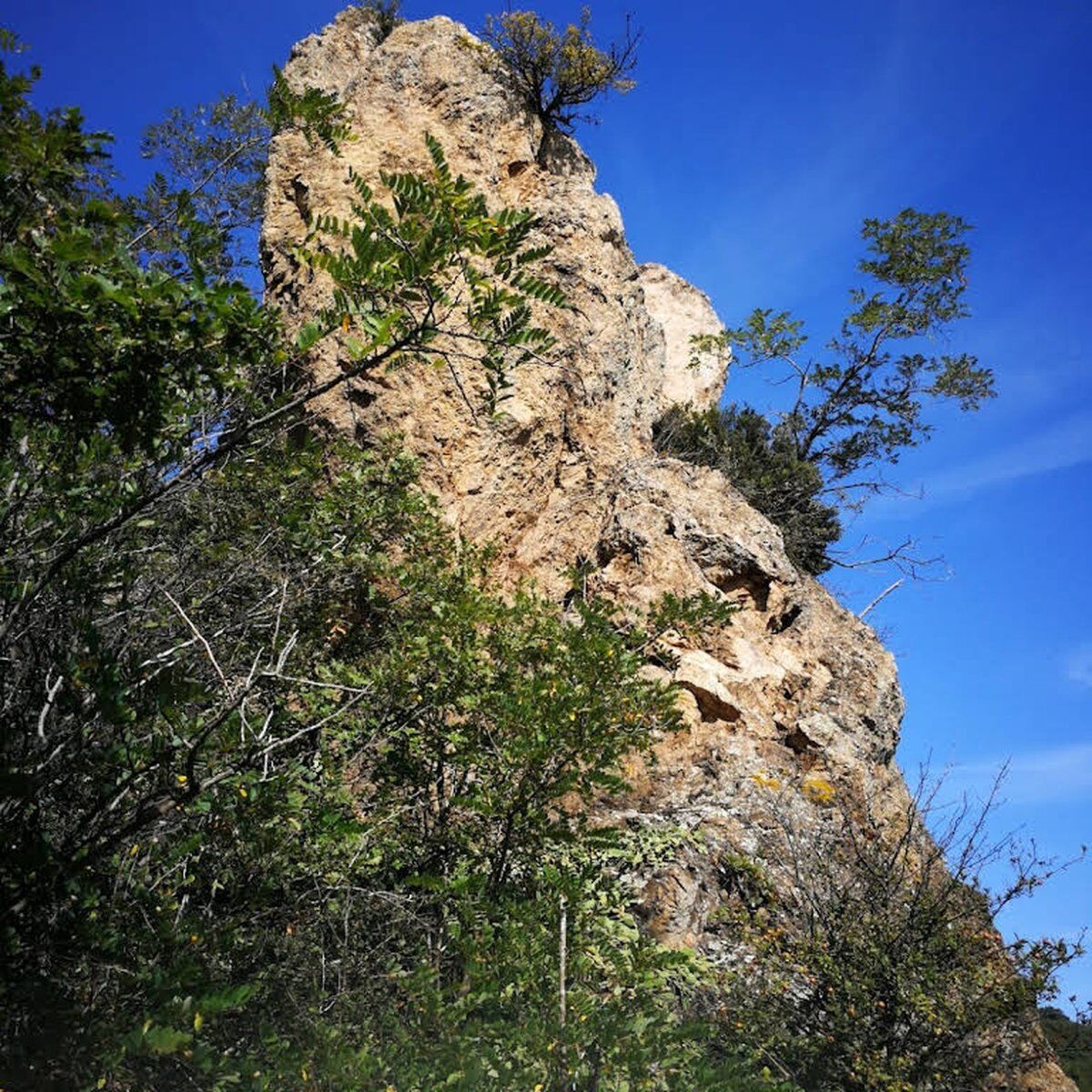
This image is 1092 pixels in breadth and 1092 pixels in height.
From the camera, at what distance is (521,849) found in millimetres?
4516

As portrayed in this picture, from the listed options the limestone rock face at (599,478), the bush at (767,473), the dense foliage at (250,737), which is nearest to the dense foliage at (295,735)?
the dense foliage at (250,737)

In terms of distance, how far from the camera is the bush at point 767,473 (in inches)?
511

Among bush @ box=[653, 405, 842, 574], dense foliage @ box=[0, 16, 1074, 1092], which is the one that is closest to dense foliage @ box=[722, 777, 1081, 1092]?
dense foliage @ box=[0, 16, 1074, 1092]

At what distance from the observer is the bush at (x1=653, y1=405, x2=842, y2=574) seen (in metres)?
13.0

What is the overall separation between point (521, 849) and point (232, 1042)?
1883 millimetres

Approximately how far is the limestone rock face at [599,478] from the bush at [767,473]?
1.51 meters

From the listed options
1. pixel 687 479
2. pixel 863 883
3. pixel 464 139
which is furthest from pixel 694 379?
pixel 863 883

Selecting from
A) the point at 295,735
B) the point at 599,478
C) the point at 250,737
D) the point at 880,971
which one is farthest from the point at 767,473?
the point at 295,735

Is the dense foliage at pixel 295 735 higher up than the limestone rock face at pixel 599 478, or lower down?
lower down

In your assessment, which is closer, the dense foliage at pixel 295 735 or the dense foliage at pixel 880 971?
the dense foliage at pixel 295 735

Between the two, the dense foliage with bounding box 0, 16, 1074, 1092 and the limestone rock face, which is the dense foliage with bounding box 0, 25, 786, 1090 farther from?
the limestone rock face

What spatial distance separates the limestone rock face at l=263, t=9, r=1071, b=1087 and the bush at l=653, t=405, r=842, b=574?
1513 mm

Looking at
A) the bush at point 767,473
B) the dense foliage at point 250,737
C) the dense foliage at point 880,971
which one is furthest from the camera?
the bush at point 767,473

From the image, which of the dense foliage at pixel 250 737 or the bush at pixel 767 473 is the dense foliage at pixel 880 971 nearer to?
the dense foliage at pixel 250 737
